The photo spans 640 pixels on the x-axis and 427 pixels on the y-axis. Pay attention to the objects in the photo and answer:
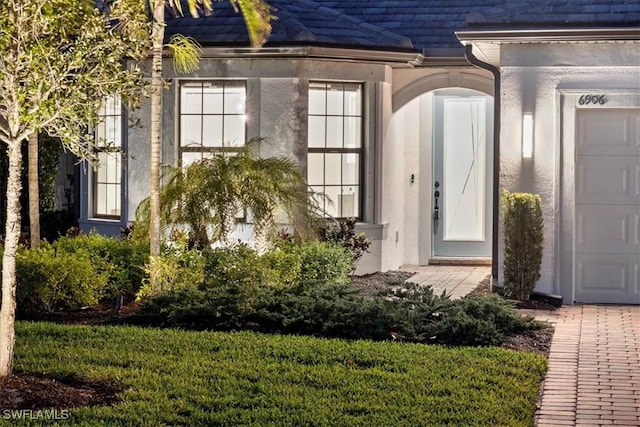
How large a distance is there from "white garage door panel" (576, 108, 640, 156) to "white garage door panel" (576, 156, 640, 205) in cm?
9

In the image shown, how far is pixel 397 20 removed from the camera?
1850 centimetres

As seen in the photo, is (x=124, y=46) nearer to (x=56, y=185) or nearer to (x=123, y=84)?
(x=123, y=84)

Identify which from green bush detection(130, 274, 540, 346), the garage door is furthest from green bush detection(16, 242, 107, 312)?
the garage door

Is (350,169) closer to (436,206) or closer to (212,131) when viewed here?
(212,131)

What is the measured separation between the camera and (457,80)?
691 inches

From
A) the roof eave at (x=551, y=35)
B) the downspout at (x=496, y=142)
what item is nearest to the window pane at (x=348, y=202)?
the downspout at (x=496, y=142)

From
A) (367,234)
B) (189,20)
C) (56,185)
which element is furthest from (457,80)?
(56,185)

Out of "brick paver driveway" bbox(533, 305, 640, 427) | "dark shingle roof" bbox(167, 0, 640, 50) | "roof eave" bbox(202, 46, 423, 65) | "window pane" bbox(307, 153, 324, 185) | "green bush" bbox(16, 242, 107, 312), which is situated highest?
"dark shingle roof" bbox(167, 0, 640, 50)

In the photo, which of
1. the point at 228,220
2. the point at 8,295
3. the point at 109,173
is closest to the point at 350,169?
the point at 228,220

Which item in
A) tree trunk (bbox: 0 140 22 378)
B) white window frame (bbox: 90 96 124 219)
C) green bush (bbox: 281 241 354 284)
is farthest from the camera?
white window frame (bbox: 90 96 124 219)

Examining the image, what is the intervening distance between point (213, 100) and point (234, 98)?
294 mm

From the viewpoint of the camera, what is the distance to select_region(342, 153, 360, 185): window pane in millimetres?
16922

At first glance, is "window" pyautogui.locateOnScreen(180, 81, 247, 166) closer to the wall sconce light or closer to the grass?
the wall sconce light

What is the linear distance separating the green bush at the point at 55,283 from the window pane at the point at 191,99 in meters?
4.65
